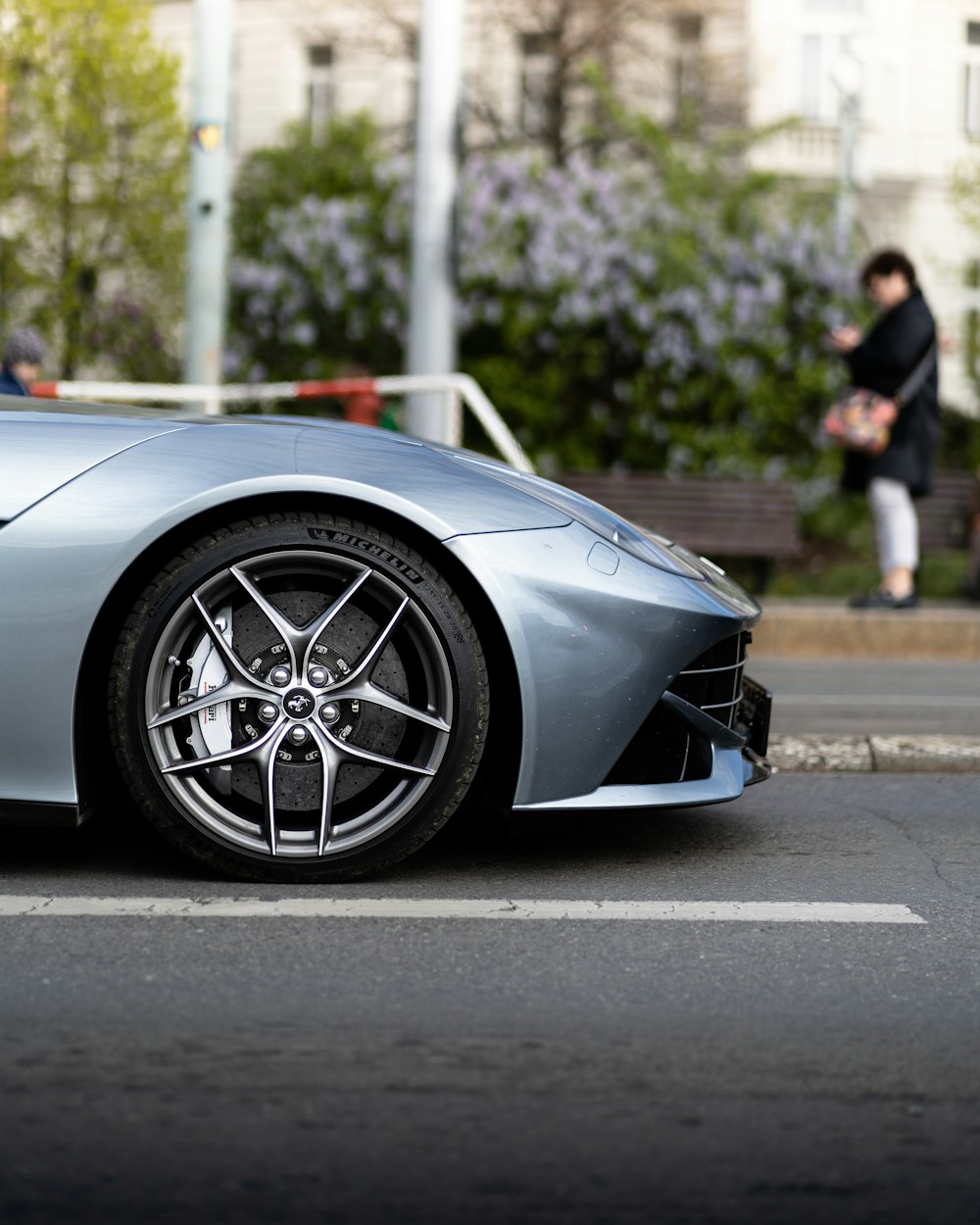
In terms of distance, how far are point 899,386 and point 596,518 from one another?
5.99 metres

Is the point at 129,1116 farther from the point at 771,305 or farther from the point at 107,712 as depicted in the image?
the point at 771,305

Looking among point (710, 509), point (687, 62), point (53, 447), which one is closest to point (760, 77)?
point (687, 62)

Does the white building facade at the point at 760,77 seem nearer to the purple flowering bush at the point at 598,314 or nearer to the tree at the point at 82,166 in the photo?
the tree at the point at 82,166

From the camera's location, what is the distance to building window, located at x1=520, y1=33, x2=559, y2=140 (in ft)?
80.3

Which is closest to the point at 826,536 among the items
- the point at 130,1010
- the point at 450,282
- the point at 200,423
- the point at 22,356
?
the point at 450,282

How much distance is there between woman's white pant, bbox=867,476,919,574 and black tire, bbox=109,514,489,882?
624 cm

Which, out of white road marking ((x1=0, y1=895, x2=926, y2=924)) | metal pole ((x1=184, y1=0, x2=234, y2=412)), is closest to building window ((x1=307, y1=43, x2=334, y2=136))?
metal pole ((x1=184, y1=0, x2=234, y2=412))

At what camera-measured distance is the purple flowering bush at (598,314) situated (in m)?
14.8

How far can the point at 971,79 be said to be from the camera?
31.5 meters

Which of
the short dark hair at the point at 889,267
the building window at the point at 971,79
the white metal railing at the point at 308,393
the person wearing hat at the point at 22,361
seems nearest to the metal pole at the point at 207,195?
the white metal railing at the point at 308,393

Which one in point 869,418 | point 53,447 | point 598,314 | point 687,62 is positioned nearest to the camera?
point 53,447

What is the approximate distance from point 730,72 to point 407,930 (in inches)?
1001

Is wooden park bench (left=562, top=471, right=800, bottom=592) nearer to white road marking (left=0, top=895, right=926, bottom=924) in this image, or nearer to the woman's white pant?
the woman's white pant

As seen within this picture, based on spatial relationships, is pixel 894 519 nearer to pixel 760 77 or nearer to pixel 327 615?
pixel 327 615
